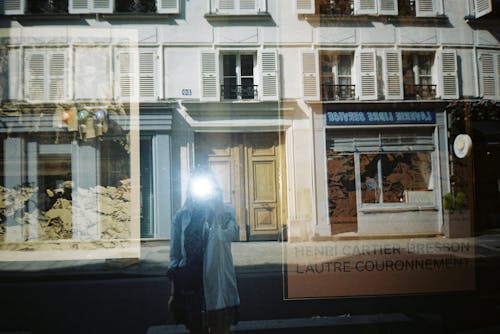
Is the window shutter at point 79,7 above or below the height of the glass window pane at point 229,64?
above

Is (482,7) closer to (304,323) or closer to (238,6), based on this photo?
(238,6)

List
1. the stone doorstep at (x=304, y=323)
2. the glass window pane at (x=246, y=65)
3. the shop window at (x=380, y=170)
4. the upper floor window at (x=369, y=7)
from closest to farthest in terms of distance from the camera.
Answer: the stone doorstep at (x=304, y=323)
the upper floor window at (x=369, y=7)
the shop window at (x=380, y=170)
the glass window pane at (x=246, y=65)

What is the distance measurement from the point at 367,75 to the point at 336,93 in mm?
537

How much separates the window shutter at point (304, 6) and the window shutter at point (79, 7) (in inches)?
101

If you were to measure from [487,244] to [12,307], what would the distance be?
5.43m

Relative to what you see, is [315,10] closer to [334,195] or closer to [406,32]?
[406,32]

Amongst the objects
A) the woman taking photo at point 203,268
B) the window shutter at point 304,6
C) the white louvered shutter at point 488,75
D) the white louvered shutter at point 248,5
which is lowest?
the woman taking photo at point 203,268

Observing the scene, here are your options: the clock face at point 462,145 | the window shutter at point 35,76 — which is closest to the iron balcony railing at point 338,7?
the clock face at point 462,145

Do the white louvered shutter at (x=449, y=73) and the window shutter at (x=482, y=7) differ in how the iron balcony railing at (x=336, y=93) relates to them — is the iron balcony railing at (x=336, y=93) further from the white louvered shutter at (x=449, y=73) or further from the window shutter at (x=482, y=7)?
the window shutter at (x=482, y=7)

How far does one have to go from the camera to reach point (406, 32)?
4.14 metres

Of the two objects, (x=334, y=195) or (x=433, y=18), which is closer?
(x=433, y=18)

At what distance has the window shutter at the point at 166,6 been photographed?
13.9ft

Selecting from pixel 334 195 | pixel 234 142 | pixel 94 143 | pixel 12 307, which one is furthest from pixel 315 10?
pixel 12 307

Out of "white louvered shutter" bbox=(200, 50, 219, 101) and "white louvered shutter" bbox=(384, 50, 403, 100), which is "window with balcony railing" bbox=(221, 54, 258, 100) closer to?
"white louvered shutter" bbox=(200, 50, 219, 101)
